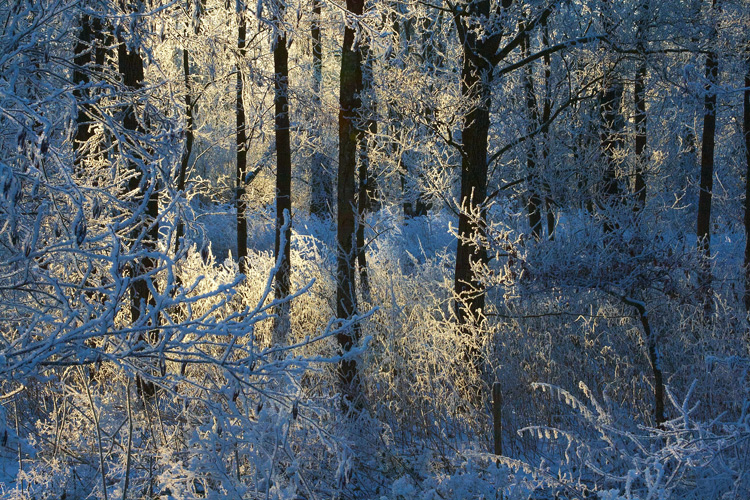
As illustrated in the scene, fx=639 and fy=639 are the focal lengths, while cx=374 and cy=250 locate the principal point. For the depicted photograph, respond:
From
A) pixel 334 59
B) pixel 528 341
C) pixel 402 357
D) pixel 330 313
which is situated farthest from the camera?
pixel 334 59

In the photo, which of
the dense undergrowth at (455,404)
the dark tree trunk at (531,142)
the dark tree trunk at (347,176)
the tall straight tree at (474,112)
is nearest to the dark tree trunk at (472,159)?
the tall straight tree at (474,112)

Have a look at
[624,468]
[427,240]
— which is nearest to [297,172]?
[427,240]

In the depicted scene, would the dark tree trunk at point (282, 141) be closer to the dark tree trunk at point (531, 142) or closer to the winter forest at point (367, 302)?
the winter forest at point (367, 302)

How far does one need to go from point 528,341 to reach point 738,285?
111 inches

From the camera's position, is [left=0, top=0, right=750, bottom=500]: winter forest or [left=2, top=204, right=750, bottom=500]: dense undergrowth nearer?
[left=0, top=0, right=750, bottom=500]: winter forest

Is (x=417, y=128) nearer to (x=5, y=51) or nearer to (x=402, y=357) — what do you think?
(x=402, y=357)

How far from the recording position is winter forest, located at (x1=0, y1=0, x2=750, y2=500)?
300 cm

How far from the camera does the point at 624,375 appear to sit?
7199mm

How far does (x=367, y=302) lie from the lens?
8359 mm

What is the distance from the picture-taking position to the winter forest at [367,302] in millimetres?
3004

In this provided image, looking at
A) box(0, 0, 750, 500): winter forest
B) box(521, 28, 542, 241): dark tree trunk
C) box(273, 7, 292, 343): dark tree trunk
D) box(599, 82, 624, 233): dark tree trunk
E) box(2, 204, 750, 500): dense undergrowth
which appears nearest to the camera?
box(0, 0, 750, 500): winter forest

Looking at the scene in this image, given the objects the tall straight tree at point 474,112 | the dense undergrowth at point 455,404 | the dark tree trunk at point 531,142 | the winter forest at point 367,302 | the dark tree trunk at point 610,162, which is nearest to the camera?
the winter forest at point 367,302

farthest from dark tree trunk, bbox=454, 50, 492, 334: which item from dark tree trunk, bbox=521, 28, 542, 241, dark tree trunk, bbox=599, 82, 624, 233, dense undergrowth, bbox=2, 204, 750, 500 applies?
dark tree trunk, bbox=599, 82, 624, 233

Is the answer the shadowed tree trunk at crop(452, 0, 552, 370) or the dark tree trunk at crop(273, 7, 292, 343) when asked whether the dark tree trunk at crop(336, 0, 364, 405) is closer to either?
the shadowed tree trunk at crop(452, 0, 552, 370)
